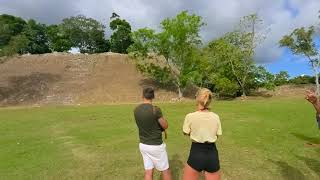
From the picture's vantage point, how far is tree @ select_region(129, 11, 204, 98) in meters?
51.0

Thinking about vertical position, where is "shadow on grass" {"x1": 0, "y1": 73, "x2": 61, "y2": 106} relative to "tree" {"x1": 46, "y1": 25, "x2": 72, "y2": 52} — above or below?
below

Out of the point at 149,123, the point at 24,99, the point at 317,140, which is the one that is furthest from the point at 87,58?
the point at 149,123

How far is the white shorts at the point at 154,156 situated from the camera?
7.45 meters

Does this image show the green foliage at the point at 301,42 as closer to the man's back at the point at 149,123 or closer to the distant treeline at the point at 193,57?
the distant treeline at the point at 193,57

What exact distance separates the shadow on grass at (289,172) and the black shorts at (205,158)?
4166mm

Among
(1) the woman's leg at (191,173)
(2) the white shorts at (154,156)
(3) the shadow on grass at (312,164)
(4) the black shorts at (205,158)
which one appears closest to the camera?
(4) the black shorts at (205,158)

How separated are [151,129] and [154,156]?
488 millimetres

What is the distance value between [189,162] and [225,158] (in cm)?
537

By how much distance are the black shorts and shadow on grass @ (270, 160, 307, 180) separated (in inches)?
164

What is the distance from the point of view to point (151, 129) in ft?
24.2

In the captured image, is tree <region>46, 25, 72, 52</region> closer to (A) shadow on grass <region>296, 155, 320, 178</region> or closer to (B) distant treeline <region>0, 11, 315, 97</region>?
(B) distant treeline <region>0, 11, 315, 97</region>

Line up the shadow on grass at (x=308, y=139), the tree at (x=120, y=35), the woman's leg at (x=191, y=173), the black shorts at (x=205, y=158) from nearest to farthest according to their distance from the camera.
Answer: the black shorts at (x=205, y=158)
the woman's leg at (x=191, y=173)
the shadow on grass at (x=308, y=139)
the tree at (x=120, y=35)

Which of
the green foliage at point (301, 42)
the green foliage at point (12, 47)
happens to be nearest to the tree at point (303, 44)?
the green foliage at point (301, 42)

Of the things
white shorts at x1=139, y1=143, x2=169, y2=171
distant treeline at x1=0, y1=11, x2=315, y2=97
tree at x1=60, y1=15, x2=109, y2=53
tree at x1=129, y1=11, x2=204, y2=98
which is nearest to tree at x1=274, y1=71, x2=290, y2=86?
distant treeline at x1=0, y1=11, x2=315, y2=97
